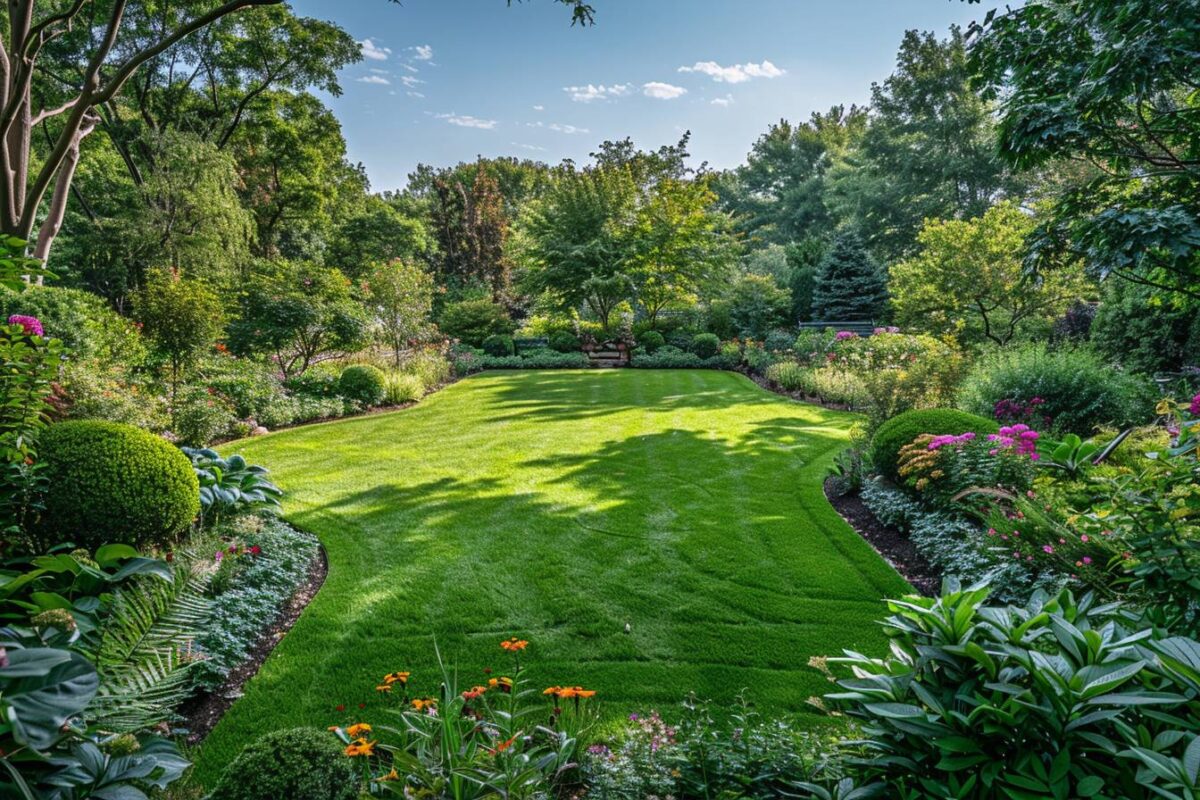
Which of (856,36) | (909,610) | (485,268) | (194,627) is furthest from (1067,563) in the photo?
(485,268)

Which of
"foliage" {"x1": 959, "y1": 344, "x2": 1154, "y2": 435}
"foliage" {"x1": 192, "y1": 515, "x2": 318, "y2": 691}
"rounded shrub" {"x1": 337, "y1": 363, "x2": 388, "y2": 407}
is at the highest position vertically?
"foliage" {"x1": 959, "y1": 344, "x2": 1154, "y2": 435}

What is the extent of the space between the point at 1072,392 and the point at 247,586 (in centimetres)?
855

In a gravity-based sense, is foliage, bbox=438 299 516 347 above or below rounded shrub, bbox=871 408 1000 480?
above

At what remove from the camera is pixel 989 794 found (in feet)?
4.69

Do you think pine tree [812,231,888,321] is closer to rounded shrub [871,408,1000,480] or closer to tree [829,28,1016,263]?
tree [829,28,1016,263]

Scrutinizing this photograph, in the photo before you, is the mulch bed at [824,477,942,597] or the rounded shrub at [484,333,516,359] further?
the rounded shrub at [484,333,516,359]

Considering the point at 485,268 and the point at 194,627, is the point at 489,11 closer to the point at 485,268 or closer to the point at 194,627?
the point at 194,627

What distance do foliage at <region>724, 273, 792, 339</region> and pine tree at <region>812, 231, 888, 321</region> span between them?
1312mm

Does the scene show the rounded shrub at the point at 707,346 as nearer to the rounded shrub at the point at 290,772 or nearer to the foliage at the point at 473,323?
the foliage at the point at 473,323

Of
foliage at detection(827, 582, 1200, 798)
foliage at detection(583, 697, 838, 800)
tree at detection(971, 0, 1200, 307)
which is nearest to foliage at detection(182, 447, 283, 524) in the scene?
foliage at detection(583, 697, 838, 800)

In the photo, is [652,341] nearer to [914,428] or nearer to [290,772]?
[914,428]

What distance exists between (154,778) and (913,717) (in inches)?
88.8

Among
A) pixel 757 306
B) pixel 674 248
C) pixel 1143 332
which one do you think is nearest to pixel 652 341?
pixel 674 248

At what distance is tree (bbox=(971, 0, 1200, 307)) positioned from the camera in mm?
3977
